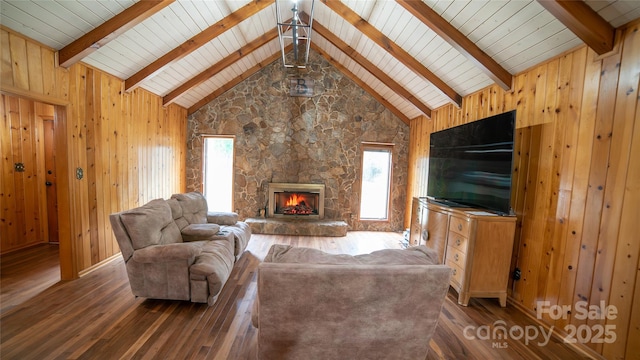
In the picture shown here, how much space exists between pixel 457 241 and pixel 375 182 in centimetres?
290

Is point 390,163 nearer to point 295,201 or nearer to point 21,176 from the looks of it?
point 295,201

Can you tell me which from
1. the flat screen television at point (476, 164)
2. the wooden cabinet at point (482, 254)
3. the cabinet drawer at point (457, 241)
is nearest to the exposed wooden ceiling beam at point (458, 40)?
the flat screen television at point (476, 164)

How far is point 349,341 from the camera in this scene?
1333 mm

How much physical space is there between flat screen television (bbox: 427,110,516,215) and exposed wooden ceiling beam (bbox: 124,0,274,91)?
3010 mm

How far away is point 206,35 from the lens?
3227mm

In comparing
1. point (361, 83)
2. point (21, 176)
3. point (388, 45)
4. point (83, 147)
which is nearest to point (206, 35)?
point (83, 147)

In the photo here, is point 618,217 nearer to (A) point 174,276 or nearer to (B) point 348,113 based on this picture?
(A) point 174,276

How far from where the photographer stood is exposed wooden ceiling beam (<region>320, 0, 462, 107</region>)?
3.14m

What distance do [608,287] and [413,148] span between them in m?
3.66

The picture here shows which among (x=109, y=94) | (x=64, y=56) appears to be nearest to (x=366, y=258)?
(x=64, y=56)

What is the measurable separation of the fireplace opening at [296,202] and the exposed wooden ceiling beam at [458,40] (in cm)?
355

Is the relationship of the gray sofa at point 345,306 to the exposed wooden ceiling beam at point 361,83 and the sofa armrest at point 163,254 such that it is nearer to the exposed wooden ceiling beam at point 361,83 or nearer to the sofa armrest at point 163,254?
the sofa armrest at point 163,254

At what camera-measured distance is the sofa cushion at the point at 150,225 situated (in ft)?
7.41

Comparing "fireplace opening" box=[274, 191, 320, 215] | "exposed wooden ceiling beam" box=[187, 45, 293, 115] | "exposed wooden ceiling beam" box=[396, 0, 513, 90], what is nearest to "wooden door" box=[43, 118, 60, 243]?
"exposed wooden ceiling beam" box=[187, 45, 293, 115]
